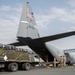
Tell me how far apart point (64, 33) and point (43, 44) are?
5.51 meters

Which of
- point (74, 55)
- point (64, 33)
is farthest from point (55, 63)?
point (74, 55)

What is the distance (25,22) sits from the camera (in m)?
23.1

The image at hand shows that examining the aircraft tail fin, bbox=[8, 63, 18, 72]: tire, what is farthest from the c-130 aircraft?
bbox=[8, 63, 18, 72]: tire

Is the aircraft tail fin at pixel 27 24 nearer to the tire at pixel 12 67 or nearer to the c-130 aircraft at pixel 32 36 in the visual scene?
the c-130 aircraft at pixel 32 36

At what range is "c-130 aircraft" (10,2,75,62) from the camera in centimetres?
2159

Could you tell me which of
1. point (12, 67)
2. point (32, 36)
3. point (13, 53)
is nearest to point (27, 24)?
point (32, 36)

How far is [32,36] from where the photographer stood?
77.3ft

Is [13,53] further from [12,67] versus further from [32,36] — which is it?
[32,36]

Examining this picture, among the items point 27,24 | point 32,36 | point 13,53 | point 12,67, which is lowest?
point 12,67

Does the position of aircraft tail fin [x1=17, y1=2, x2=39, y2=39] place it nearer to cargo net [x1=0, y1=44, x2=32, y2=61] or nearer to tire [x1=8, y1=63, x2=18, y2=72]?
cargo net [x1=0, y1=44, x2=32, y2=61]

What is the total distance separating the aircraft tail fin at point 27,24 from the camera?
72.7 ft

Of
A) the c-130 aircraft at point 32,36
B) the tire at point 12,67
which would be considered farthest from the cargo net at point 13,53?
the c-130 aircraft at point 32,36

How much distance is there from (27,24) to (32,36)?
5.04 feet

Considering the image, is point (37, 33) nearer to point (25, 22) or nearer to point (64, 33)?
point (25, 22)
